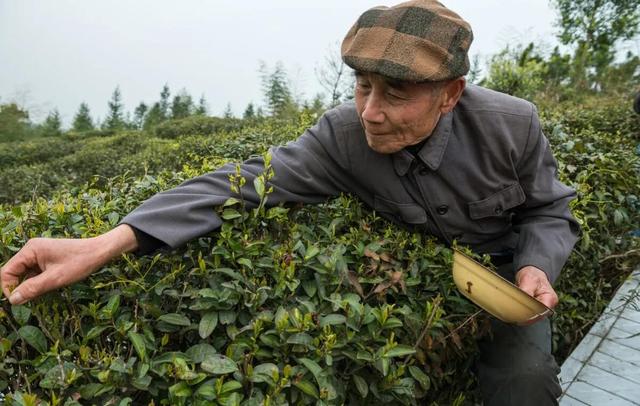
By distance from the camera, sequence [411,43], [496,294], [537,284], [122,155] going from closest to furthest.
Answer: [496,294] < [411,43] < [537,284] < [122,155]

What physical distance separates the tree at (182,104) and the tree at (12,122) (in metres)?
6.19

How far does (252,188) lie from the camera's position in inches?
61.2

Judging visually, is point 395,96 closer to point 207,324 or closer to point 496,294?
point 496,294

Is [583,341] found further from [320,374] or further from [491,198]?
[320,374]

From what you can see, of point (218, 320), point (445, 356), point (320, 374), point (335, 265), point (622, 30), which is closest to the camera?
point (320, 374)

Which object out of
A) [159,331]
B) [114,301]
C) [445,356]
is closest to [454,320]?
[445,356]

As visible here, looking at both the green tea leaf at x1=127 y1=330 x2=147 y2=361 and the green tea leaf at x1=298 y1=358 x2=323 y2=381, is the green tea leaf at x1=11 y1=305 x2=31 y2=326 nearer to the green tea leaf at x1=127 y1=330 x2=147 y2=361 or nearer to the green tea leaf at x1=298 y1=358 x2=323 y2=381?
the green tea leaf at x1=127 y1=330 x2=147 y2=361

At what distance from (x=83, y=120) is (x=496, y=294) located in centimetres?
3051

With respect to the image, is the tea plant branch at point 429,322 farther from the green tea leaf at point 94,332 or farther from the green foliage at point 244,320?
the green tea leaf at point 94,332

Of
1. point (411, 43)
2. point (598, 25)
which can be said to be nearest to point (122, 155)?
point (411, 43)

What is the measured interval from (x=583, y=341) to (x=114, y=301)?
2353 millimetres

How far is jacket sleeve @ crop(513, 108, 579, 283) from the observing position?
1.81 meters

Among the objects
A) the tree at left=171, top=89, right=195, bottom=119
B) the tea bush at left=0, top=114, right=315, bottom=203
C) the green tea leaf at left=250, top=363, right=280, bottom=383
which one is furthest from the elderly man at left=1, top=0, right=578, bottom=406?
the tree at left=171, top=89, right=195, bottom=119

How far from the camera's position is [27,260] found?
123 centimetres
